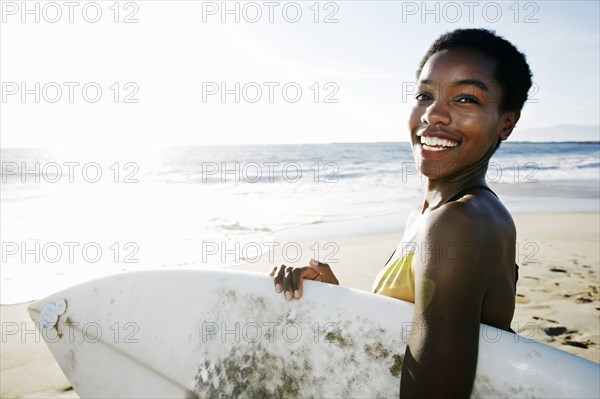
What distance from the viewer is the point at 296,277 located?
205cm

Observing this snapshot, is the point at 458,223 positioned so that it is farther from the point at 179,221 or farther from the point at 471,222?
the point at 179,221

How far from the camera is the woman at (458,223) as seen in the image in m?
1.08

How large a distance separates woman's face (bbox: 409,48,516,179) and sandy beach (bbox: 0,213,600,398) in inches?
98.3

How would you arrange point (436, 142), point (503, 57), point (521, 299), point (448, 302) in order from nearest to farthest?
point (448, 302) → point (503, 57) → point (436, 142) → point (521, 299)

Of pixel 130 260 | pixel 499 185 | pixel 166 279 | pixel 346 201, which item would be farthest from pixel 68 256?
pixel 499 185

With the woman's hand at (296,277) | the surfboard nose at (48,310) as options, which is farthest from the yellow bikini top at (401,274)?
the surfboard nose at (48,310)

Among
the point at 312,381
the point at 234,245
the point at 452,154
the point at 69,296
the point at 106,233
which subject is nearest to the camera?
the point at 452,154

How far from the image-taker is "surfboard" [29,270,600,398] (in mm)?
1532

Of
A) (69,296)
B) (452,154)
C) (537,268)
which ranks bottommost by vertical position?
(537,268)

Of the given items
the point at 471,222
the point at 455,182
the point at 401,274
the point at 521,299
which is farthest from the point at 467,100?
the point at 521,299

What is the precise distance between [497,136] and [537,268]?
4363 mm

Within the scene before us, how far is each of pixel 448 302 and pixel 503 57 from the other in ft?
2.78

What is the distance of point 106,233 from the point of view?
6883 millimetres

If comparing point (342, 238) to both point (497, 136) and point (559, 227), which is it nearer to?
point (559, 227)
